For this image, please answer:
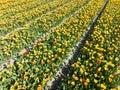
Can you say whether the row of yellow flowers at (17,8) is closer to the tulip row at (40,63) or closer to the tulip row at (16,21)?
the tulip row at (16,21)

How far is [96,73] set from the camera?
8.58 m

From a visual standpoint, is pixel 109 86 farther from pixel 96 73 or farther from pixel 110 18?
pixel 110 18

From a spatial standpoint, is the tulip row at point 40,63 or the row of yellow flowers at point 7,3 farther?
the row of yellow flowers at point 7,3

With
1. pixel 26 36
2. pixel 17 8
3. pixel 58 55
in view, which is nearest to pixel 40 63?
pixel 58 55

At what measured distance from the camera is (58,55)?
1067cm

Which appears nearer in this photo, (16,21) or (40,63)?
(40,63)

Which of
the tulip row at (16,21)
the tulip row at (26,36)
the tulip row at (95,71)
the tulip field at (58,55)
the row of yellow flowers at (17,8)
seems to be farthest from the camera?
the row of yellow flowers at (17,8)

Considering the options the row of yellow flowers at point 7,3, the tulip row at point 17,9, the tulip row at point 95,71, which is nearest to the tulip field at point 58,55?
the tulip row at point 95,71

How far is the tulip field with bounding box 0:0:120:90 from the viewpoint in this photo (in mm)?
8375

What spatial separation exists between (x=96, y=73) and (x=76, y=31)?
16.4 ft

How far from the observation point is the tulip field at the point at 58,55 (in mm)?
8375

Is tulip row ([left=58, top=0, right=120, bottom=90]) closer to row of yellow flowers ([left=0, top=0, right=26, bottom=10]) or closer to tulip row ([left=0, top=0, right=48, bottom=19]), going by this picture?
tulip row ([left=0, top=0, right=48, bottom=19])

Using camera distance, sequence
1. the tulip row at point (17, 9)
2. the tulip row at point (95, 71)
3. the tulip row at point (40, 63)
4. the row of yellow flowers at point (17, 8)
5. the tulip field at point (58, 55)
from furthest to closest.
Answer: the row of yellow flowers at point (17, 8) < the tulip row at point (17, 9) < the tulip row at point (40, 63) < the tulip field at point (58, 55) < the tulip row at point (95, 71)

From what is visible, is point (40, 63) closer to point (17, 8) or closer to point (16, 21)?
point (16, 21)
